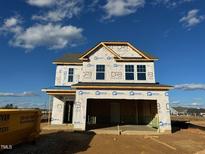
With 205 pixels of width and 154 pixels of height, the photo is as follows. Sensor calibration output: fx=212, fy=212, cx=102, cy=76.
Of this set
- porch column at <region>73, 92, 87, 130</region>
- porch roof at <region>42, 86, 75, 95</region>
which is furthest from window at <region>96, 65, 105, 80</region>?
porch column at <region>73, 92, 87, 130</region>

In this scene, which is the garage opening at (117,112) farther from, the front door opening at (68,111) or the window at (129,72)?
the window at (129,72)

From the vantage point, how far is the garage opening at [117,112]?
24.0 m

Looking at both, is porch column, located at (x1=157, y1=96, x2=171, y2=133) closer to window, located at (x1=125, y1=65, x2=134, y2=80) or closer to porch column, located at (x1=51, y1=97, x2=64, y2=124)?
window, located at (x1=125, y1=65, x2=134, y2=80)

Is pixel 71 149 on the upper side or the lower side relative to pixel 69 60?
lower

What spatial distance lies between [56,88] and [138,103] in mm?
9291

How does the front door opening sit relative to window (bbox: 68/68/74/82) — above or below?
below

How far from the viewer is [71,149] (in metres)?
11.6

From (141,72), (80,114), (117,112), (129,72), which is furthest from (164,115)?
(80,114)

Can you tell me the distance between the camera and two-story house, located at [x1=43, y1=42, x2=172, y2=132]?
1905 centimetres

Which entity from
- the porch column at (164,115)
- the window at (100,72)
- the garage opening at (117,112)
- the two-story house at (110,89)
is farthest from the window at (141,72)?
the porch column at (164,115)

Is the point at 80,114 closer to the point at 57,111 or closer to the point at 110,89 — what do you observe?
the point at 110,89

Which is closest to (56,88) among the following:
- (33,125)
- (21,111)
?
(33,125)

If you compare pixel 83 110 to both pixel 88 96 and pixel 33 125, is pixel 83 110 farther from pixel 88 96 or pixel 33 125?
pixel 33 125

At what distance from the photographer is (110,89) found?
1920 centimetres
